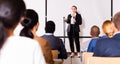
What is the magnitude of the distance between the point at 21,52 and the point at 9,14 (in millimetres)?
216

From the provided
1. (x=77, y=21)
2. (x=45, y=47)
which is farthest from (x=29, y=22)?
(x=77, y=21)

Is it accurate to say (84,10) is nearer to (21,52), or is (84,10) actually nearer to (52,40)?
(52,40)

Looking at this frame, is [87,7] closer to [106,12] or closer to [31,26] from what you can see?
[106,12]

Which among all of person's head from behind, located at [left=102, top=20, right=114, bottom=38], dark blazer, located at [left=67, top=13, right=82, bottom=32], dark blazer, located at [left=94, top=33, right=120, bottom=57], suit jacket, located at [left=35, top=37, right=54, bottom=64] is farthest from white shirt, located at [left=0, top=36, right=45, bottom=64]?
dark blazer, located at [left=67, top=13, right=82, bottom=32]

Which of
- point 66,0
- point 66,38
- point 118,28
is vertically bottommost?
point 66,38

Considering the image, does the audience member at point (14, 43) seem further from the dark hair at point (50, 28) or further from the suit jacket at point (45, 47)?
the dark hair at point (50, 28)

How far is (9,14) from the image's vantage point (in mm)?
1547

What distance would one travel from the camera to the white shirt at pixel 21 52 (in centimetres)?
161

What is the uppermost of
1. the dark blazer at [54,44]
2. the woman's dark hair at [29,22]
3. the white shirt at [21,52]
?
the woman's dark hair at [29,22]

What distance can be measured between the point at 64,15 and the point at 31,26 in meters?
7.59

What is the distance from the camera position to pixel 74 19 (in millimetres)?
9578

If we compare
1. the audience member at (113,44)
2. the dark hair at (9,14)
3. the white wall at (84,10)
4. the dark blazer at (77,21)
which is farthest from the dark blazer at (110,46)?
the white wall at (84,10)

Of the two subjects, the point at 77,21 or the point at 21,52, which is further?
the point at 77,21

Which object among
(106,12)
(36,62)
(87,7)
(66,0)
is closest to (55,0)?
(66,0)
